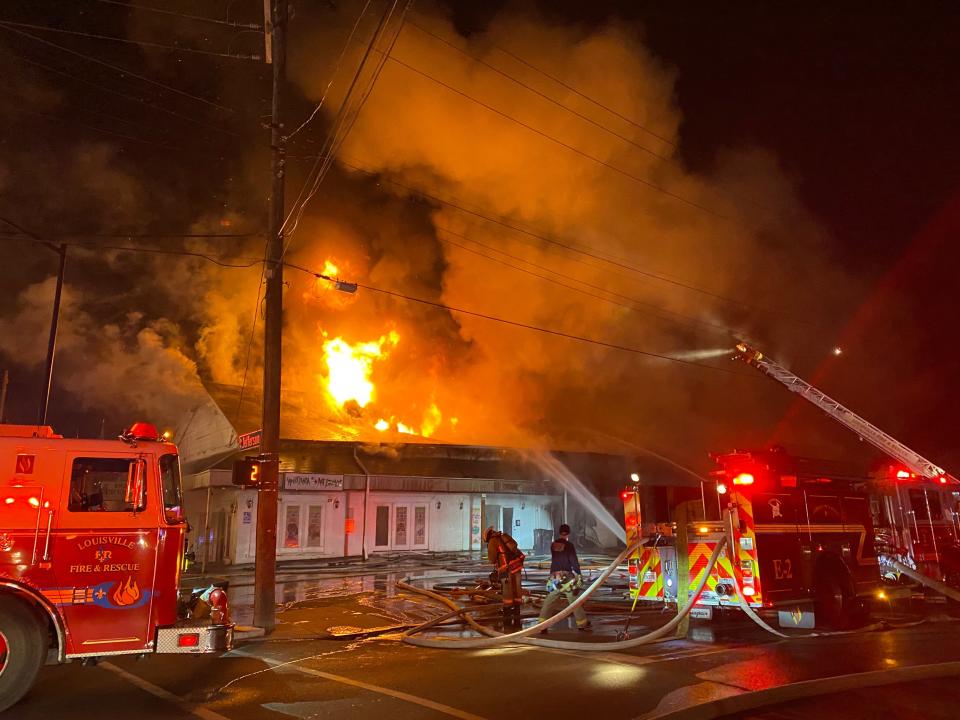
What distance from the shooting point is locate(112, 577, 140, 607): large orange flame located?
19.3ft

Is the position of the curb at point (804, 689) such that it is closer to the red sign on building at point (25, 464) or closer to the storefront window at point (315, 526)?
the red sign on building at point (25, 464)

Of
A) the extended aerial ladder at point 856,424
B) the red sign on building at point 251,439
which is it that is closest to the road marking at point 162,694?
the red sign on building at point 251,439

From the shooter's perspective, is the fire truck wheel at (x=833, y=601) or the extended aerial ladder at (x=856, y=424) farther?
the extended aerial ladder at (x=856, y=424)

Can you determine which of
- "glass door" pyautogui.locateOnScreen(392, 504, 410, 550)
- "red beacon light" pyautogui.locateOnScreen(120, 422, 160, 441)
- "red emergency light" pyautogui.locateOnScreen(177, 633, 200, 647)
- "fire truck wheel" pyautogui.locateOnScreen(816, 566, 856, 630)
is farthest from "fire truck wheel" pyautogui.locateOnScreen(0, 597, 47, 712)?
"glass door" pyautogui.locateOnScreen(392, 504, 410, 550)

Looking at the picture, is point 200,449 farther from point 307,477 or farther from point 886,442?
point 886,442

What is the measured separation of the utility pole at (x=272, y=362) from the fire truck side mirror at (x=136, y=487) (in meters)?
3.68

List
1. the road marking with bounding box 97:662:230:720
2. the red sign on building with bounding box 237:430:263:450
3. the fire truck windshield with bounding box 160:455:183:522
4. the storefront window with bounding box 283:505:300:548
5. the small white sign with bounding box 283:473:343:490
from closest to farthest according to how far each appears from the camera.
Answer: the road marking with bounding box 97:662:230:720, the fire truck windshield with bounding box 160:455:183:522, the red sign on building with bounding box 237:430:263:450, the small white sign with bounding box 283:473:343:490, the storefront window with bounding box 283:505:300:548

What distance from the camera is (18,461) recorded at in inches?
232

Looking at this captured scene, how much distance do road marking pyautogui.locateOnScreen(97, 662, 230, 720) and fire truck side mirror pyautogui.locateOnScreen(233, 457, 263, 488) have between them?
2.83 metres

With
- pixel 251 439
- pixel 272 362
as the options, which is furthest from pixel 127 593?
pixel 272 362

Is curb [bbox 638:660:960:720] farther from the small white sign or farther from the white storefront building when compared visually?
the small white sign

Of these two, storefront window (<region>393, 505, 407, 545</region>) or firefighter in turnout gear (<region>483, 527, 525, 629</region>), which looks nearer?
firefighter in turnout gear (<region>483, 527, 525, 629</region>)

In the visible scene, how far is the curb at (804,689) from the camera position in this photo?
538 centimetres

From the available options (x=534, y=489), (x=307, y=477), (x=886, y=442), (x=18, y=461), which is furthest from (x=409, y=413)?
(x=18, y=461)
